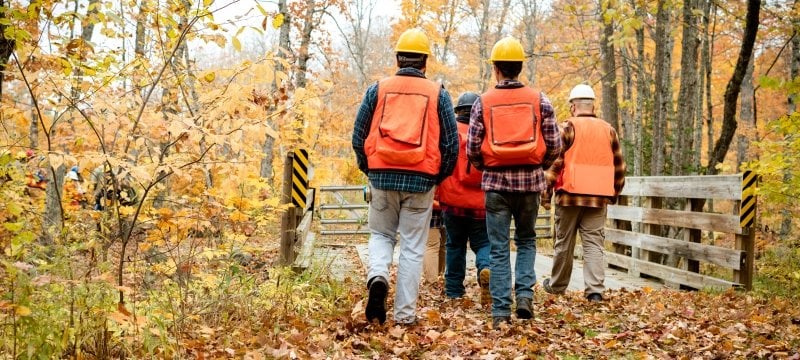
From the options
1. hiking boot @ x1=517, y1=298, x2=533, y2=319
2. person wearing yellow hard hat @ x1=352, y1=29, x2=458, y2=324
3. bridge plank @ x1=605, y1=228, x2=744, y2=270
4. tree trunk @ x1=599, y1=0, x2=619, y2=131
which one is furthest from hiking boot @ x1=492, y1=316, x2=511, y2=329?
tree trunk @ x1=599, y1=0, x2=619, y2=131

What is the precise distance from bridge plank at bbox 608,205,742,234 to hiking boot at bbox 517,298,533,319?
3.12m

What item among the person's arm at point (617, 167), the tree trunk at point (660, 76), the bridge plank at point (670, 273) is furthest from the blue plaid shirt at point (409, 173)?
the tree trunk at point (660, 76)

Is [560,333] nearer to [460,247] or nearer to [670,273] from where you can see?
[460,247]

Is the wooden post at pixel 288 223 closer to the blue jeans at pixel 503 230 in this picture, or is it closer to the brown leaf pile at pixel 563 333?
the brown leaf pile at pixel 563 333

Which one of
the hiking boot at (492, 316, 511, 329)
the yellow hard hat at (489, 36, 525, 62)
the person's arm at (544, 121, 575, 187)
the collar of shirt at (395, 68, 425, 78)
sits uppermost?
the yellow hard hat at (489, 36, 525, 62)

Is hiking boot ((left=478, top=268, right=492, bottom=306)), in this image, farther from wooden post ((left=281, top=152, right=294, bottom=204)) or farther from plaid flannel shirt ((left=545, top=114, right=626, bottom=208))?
wooden post ((left=281, top=152, right=294, bottom=204))

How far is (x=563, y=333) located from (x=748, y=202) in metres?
3.21

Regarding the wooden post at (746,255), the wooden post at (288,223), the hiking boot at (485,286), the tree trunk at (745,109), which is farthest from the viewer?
the tree trunk at (745,109)

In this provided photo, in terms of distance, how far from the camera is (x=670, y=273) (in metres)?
8.19

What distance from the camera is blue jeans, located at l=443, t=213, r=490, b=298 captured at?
6.01m

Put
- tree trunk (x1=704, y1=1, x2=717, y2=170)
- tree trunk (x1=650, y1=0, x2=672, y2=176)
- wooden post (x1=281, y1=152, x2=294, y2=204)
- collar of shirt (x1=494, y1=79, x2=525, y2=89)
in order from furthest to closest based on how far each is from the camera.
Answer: tree trunk (x1=704, y1=1, x2=717, y2=170) → tree trunk (x1=650, y1=0, x2=672, y2=176) → wooden post (x1=281, y1=152, x2=294, y2=204) → collar of shirt (x1=494, y1=79, x2=525, y2=89)

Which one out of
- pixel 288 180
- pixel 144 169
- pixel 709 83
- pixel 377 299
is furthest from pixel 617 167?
pixel 709 83

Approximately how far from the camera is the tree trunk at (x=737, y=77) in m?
6.72

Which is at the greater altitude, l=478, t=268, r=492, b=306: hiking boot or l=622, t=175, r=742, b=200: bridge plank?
l=622, t=175, r=742, b=200: bridge plank
